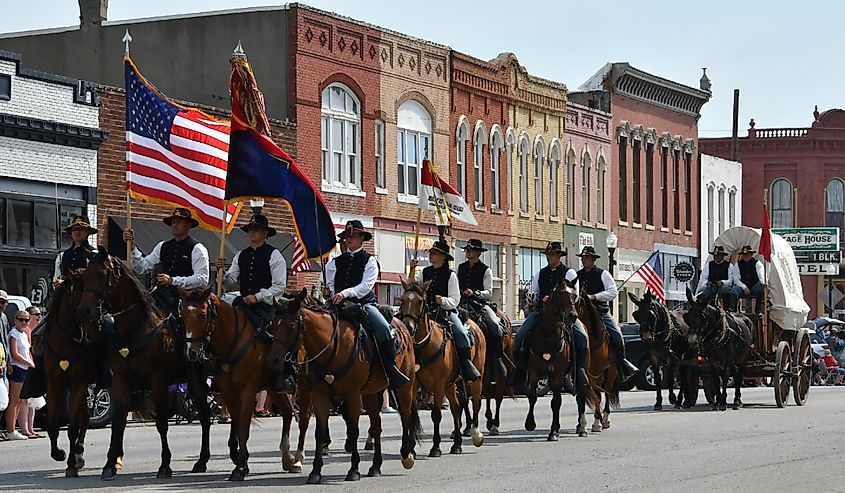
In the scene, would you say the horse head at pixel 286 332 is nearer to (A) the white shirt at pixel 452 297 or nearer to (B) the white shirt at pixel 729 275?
(A) the white shirt at pixel 452 297

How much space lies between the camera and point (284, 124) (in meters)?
39.0

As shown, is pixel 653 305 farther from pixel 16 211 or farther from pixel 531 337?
pixel 16 211

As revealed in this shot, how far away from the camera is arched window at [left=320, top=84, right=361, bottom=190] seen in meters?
41.1

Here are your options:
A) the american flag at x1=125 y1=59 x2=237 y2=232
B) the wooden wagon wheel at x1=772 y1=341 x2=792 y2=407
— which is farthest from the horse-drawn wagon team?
the wooden wagon wheel at x1=772 y1=341 x2=792 y2=407

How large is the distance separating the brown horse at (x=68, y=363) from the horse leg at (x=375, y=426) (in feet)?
8.99

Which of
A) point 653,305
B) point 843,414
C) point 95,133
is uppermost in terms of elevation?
point 95,133

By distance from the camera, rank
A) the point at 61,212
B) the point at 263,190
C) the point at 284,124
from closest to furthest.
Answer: the point at 263,190 → the point at 61,212 → the point at 284,124

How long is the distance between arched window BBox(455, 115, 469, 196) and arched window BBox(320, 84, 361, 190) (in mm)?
5129

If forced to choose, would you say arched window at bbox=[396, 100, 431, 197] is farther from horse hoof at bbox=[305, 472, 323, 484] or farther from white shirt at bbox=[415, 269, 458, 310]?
horse hoof at bbox=[305, 472, 323, 484]

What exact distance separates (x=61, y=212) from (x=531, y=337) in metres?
15.4

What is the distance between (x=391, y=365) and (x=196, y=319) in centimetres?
220

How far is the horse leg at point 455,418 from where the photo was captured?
17.8 metres

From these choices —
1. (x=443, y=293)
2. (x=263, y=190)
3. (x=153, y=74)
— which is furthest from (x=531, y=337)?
(x=153, y=74)

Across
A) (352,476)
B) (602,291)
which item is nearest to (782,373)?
(602,291)
